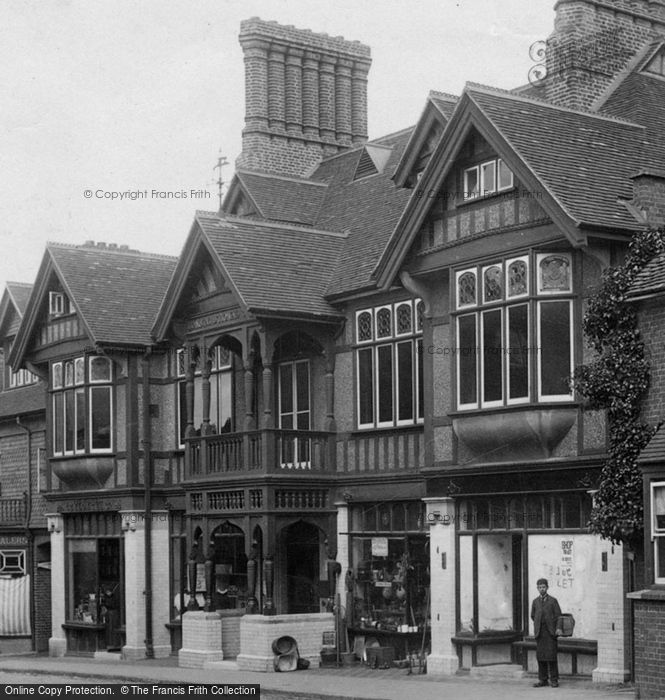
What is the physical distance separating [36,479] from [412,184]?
49.1 feet

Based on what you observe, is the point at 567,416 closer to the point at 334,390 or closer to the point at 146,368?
the point at 334,390

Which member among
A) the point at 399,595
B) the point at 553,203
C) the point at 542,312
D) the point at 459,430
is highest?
the point at 553,203

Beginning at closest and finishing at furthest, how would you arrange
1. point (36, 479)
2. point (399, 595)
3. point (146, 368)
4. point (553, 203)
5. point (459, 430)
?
1. point (553, 203)
2. point (459, 430)
3. point (399, 595)
4. point (146, 368)
5. point (36, 479)

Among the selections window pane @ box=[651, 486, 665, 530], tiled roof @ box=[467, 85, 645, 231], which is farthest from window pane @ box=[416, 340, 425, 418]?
window pane @ box=[651, 486, 665, 530]

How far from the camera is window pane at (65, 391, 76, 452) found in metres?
33.5

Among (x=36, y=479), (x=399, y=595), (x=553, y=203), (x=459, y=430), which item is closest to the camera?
(x=553, y=203)

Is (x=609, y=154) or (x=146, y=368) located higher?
(x=609, y=154)

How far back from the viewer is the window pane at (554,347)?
22.2m

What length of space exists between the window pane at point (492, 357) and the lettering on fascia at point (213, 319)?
6.37 meters

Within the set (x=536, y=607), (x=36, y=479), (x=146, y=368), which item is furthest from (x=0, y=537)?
(x=536, y=607)

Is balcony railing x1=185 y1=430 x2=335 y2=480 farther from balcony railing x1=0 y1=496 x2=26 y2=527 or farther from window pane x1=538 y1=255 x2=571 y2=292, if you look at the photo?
balcony railing x1=0 y1=496 x2=26 y2=527

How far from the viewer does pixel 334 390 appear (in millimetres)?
27953

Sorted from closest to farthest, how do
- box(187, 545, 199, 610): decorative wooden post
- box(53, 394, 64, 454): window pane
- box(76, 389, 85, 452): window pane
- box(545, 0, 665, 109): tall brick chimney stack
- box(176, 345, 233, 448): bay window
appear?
box(545, 0, 665, 109): tall brick chimney stack < box(187, 545, 199, 610): decorative wooden post < box(176, 345, 233, 448): bay window < box(76, 389, 85, 452): window pane < box(53, 394, 64, 454): window pane

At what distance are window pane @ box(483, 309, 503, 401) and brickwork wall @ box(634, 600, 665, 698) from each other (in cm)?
468
